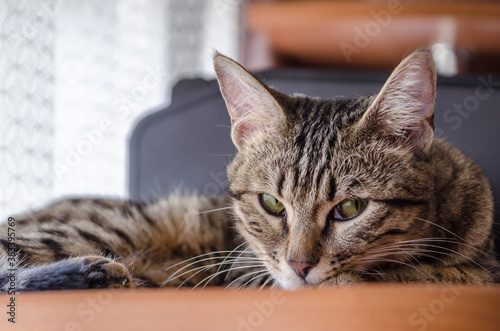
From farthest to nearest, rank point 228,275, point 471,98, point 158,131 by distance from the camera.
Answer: point 158,131
point 471,98
point 228,275

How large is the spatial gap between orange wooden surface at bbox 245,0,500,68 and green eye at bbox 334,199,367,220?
1.03 metres

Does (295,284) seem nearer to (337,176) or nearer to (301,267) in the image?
(301,267)

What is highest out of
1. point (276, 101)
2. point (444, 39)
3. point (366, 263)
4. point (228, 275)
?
point (444, 39)

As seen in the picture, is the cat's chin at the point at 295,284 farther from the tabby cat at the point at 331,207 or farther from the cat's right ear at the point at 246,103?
the cat's right ear at the point at 246,103

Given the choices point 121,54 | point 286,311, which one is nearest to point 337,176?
point 286,311

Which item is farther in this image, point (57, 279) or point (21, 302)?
point (57, 279)

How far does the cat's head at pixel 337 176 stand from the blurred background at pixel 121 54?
29.5 inches

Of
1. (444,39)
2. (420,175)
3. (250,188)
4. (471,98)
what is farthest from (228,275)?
(444,39)

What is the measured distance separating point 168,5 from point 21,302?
6.23 ft

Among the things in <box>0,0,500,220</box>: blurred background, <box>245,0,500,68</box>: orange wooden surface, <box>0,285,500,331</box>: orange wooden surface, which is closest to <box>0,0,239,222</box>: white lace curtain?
<box>0,0,500,220</box>: blurred background

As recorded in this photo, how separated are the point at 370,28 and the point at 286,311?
1.56 metres

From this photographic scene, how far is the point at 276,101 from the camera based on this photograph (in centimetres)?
109

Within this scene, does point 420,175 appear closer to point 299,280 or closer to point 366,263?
point 366,263

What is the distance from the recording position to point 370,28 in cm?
200
